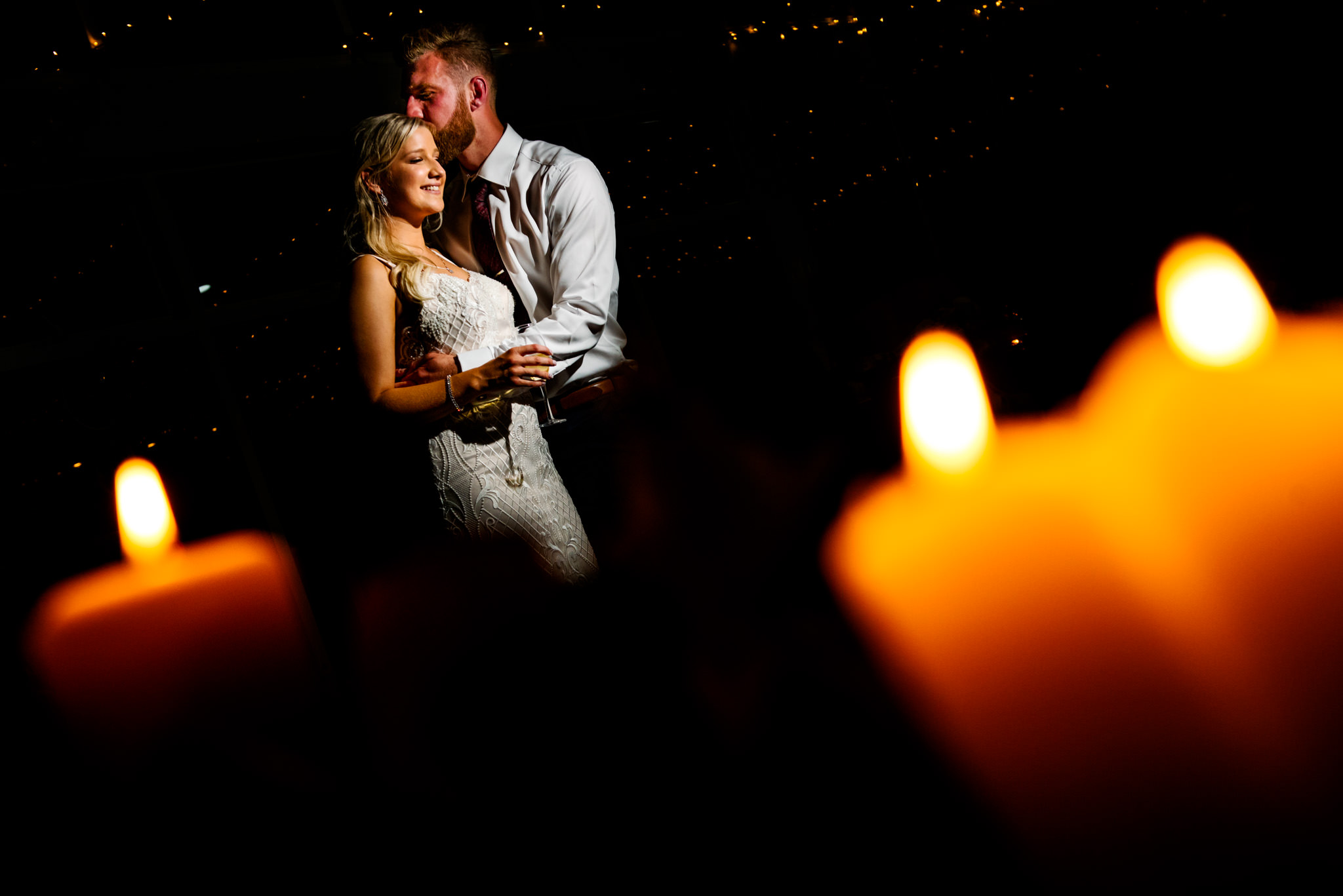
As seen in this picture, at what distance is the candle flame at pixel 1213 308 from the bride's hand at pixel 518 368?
795 millimetres

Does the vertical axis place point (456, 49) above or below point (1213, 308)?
above

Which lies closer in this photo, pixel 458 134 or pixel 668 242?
pixel 458 134

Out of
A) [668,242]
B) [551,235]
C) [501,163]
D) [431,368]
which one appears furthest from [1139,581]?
[668,242]

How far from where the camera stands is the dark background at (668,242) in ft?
4.17

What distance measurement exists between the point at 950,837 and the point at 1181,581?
1.07 feet

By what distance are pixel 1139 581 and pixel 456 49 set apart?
130 centimetres

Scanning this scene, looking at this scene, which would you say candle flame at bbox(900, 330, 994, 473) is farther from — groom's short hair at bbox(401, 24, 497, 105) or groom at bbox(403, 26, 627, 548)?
groom's short hair at bbox(401, 24, 497, 105)

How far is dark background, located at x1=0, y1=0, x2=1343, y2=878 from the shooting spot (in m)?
1.27

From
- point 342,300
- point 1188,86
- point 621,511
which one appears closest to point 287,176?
point 342,300

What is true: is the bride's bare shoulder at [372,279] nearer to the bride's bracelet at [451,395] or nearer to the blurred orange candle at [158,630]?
the bride's bracelet at [451,395]

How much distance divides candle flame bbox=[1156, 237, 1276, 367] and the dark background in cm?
63

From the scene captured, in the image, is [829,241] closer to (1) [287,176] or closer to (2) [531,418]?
(2) [531,418]

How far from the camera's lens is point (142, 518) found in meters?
0.55

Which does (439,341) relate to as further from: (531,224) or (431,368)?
(531,224)
